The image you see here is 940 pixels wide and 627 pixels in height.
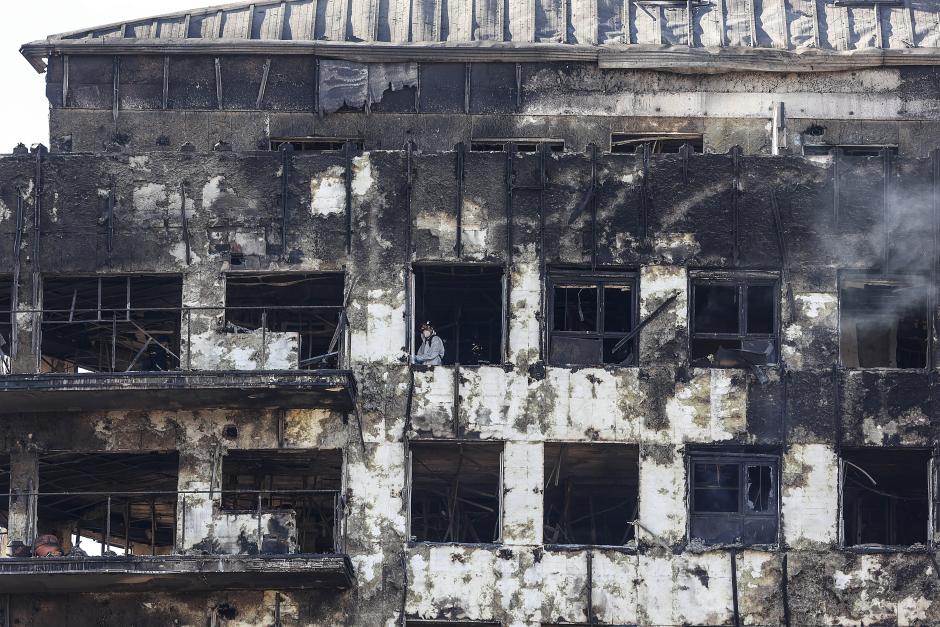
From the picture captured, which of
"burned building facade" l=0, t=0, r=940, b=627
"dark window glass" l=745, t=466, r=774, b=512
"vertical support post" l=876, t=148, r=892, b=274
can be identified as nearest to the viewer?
"burned building facade" l=0, t=0, r=940, b=627

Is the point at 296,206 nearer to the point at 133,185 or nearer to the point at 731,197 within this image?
the point at 133,185

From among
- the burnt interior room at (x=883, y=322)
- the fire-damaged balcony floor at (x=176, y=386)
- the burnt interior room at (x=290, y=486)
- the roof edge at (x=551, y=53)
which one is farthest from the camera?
the roof edge at (x=551, y=53)

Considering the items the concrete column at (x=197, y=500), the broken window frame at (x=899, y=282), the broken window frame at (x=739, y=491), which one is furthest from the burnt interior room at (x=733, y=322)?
the concrete column at (x=197, y=500)

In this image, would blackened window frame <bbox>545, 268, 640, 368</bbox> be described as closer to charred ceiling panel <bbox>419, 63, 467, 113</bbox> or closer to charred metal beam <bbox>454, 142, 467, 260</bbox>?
charred metal beam <bbox>454, 142, 467, 260</bbox>

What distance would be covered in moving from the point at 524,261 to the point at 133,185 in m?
6.31

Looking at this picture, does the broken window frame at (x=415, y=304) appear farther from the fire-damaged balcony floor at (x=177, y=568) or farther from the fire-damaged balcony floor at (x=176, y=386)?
the fire-damaged balcony floor at (x=177, y=568)

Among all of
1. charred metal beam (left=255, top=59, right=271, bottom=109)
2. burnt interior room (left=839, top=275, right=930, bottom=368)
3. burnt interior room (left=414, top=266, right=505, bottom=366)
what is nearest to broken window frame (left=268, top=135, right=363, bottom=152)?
charred metal beam (left=255, top=59, right=271, bottom=109)

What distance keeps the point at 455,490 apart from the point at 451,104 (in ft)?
21.7

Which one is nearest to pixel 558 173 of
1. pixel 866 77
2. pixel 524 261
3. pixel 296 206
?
pixel 524 261

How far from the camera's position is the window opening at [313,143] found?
38.0 m

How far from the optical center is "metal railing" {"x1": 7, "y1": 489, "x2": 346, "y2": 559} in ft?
109

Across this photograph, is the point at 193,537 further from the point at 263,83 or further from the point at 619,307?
the point at 263,83

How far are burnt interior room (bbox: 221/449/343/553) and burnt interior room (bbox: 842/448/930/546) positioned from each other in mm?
8272

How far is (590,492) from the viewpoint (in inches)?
1481
